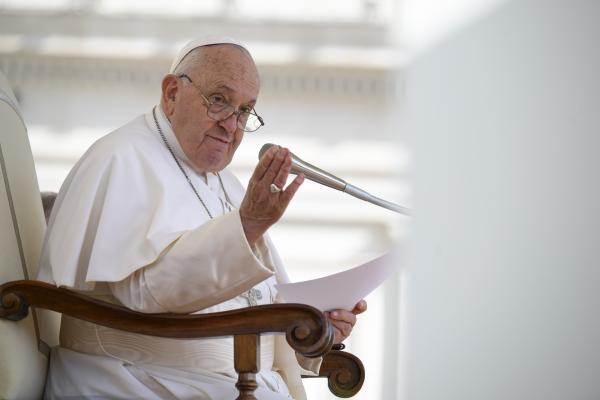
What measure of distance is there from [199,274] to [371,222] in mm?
4494

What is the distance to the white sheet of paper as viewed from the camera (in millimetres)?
2238

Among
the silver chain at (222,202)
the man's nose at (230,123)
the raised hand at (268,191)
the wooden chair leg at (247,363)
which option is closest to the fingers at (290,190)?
the raised hand at (268,191)

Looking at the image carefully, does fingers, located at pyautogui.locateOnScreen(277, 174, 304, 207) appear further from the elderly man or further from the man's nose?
the man's nose

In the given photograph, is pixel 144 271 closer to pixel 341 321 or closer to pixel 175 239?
pixel 175 239

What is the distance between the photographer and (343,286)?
2301 mm

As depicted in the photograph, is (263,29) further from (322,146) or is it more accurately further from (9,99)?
(9,99)

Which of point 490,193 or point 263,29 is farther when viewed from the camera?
point 263,29

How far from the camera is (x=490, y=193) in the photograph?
4.25 metres

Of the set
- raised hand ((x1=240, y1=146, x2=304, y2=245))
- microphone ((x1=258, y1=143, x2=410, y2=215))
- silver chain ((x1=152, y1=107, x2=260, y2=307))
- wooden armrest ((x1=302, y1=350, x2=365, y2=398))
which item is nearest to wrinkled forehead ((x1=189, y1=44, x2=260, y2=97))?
silver chain ((x1=152, y1=107, x2=260, y2=307))

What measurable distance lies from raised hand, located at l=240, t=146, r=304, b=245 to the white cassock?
36mm

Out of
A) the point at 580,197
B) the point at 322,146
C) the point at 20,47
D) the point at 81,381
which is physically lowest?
the point at 81,381

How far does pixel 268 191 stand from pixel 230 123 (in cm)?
70

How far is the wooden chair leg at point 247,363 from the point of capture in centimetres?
191

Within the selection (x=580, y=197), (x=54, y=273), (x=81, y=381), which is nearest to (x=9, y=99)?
(x=54, y=273)
